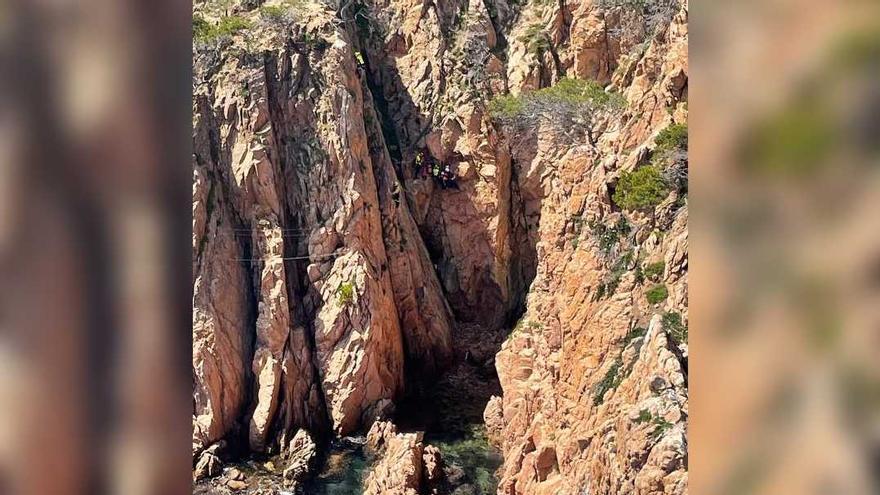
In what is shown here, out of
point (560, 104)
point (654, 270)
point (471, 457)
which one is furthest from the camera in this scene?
point (560, 104)

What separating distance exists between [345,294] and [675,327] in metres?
10.3

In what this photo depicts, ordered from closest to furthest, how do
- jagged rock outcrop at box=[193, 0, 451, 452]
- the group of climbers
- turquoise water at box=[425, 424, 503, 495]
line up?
turquoise water at box=[425, 424, 503, 495], jagged rock outcrop at box=[193, 0, 451, 452], the group of climbers

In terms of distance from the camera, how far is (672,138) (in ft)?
29.3

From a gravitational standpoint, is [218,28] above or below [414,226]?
above

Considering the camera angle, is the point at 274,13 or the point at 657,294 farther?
the point at 274,13

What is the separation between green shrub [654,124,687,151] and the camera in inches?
346

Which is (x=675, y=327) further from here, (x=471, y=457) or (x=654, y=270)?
(x=471, y=457)

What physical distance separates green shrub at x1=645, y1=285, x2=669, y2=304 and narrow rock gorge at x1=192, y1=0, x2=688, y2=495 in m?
0.60

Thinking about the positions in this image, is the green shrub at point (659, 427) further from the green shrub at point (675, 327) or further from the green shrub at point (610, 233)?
the green shrub at point (610, 233)

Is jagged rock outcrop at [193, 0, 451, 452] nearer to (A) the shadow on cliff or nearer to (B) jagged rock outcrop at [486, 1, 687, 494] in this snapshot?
(A) the shadow on cliff

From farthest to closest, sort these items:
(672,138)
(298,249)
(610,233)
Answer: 1. (298,249)
2. (610,233)
3. (672,138)
